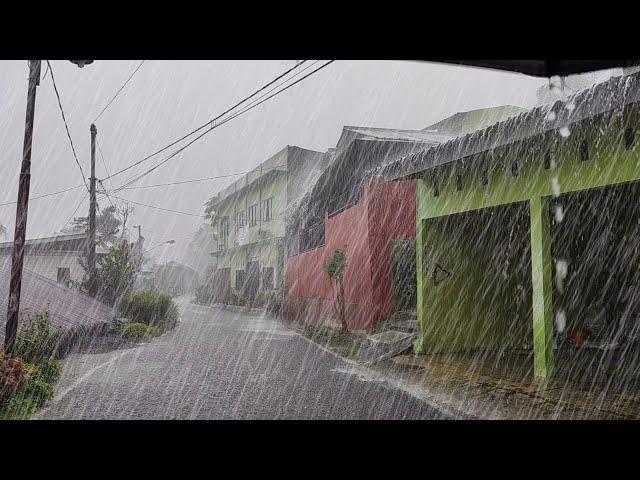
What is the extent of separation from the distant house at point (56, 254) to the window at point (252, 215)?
200 inches

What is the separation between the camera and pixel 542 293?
14.7 feet

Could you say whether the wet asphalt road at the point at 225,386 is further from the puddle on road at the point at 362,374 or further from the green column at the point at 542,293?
the green column at the point at 542,293

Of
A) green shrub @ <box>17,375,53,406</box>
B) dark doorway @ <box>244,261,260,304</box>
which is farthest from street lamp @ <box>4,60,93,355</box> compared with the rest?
dark doorway @ <box>244,261,260,304</box>

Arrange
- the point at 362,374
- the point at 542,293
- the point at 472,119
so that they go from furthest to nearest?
the point at 472,119 < the point at 362,374 < the point at 542,293

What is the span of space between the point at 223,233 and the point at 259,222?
445cm

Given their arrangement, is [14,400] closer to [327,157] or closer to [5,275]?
[5,275]

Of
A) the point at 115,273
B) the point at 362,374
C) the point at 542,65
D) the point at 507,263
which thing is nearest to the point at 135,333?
the point at 115,273

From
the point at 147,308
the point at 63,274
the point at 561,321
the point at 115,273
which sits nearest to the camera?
the point at 561,321

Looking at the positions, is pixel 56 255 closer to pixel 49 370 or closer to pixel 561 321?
pixel 49 370

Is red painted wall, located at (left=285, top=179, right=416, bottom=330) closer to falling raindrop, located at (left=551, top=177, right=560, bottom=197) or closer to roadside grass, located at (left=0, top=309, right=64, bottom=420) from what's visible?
falling raindrop, located at (left=551, top=177, right=560, bottom=197)

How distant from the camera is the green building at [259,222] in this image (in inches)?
573

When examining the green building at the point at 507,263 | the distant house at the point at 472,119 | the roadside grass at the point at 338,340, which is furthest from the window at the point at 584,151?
the distant house at the point at 472,119
